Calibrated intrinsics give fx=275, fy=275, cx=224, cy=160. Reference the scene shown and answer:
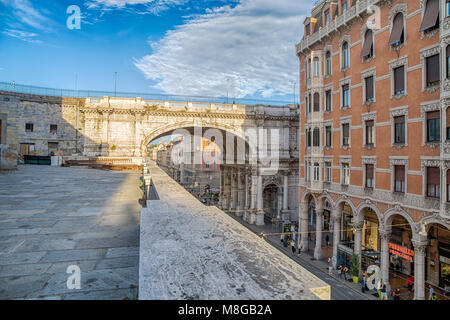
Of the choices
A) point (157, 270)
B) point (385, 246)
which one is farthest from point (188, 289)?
point (385, 246)

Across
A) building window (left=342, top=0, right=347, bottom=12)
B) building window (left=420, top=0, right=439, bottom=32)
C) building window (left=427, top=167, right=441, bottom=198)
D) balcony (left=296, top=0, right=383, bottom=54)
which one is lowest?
building window (left=427, top=167, right=441, bottom=198)

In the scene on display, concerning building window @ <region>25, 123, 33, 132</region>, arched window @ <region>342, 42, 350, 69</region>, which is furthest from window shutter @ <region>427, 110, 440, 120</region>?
building window @ <region>25, 123, 33, 132</region>

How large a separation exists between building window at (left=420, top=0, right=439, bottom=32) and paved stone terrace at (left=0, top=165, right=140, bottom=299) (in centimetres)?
1627

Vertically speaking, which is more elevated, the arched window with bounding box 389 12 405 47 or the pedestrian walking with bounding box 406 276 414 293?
the arched window with bounding box 389 12 405 47

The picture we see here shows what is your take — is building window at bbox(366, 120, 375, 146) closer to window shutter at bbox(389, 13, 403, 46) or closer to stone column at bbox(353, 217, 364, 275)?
window shutter at bbox(389, 13, 403, 46)

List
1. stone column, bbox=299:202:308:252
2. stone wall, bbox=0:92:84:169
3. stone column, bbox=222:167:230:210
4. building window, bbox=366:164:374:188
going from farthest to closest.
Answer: stone column, bbox=222:167:230:210 < stone wall, bbox=0:92:84:169 < stone column, bbox=299:202:308:252 < building window, bbox=366:164:374:188

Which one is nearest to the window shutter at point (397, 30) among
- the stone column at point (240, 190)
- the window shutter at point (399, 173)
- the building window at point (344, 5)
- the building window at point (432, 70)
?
the building window at point (432, 70)

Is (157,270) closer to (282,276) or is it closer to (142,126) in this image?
(282,276)

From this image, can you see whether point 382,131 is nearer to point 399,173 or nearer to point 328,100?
point 399,173

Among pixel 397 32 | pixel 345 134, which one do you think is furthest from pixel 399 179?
pixel 397 32

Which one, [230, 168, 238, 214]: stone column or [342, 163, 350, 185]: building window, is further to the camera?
[230, 168, 238, 214]: stone column

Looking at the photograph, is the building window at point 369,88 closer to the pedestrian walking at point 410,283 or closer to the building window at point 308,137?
the building window at point 308,137

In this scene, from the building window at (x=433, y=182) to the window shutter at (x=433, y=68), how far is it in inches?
180

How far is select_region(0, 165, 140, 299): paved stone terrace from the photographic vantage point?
2426 mm
